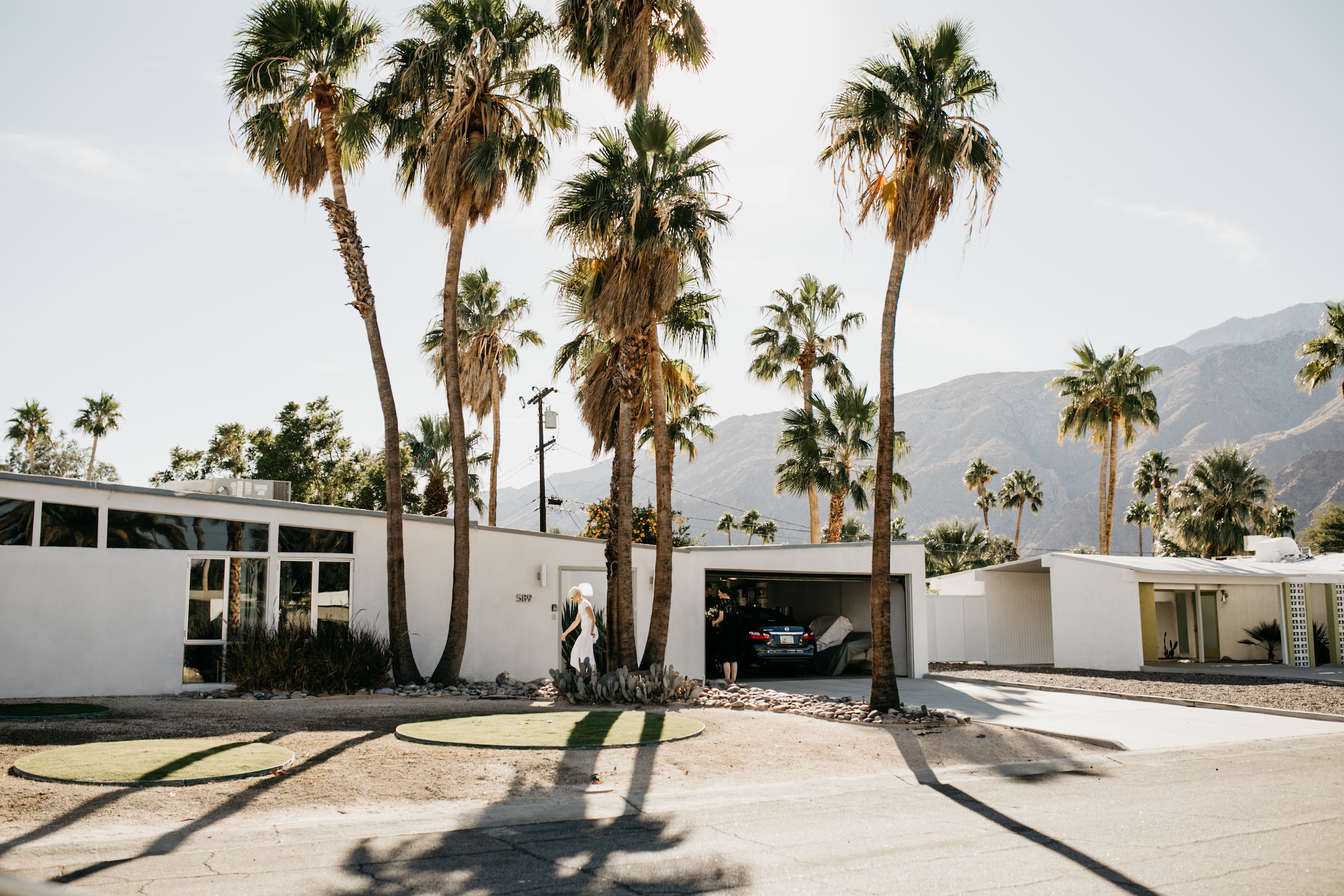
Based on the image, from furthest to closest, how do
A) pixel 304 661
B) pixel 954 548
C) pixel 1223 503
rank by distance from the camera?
1. pixel 954 548
2. pixel 1223 503
3. pixel 304 661

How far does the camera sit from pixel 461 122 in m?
15.8

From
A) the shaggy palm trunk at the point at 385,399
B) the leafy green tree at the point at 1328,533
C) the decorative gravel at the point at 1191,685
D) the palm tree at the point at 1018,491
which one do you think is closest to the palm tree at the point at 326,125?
the shaggy palm trunk at the point at 385,399

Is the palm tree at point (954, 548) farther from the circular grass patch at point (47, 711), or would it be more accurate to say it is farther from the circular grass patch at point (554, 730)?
the circular grass patch at point (47, 711)

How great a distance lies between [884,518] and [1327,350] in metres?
21.8

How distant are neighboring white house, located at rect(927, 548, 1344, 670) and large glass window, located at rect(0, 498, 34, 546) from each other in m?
21.0

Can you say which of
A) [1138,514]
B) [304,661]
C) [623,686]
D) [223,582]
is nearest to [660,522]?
[623,686]

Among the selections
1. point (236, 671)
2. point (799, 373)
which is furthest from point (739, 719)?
point (799, 373)

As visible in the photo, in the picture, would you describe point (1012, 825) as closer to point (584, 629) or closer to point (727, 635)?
point (584, 629)

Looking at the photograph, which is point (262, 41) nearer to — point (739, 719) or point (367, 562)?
point (367, 562)

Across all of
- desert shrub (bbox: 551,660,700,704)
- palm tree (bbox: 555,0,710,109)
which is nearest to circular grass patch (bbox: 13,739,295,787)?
desert shrub (bbox: 551,660,700,704)

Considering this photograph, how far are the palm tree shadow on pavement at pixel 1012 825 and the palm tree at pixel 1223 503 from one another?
3129cm

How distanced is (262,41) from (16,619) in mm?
9277

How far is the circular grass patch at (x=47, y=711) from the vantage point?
33.7ft

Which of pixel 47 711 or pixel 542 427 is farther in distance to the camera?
pixel 542 427
